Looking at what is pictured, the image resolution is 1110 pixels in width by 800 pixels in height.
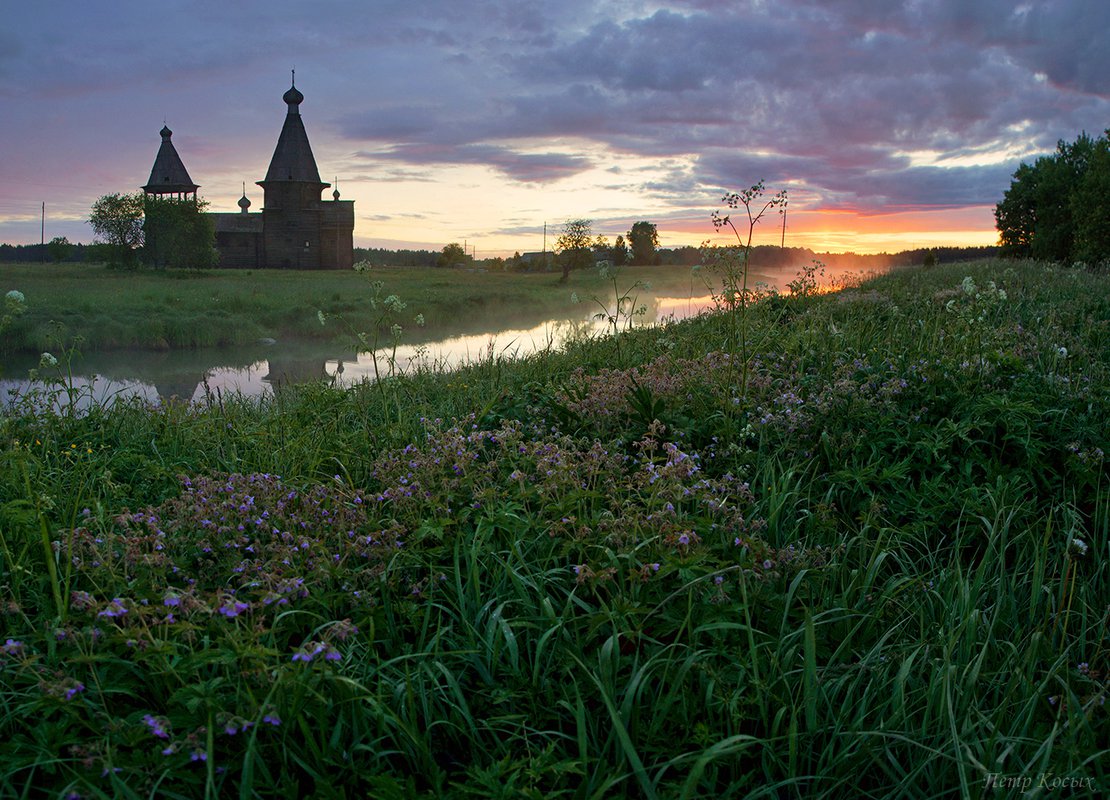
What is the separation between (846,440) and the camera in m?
3.76

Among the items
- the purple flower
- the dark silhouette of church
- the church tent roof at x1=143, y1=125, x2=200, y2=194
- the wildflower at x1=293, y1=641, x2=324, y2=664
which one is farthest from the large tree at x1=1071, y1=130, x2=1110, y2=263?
the church tent roof at x1=143, y1=125, x2=200, y2=194

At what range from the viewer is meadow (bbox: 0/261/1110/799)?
1.81 metres

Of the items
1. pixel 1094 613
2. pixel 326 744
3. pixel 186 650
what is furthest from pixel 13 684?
pixel 1094 613

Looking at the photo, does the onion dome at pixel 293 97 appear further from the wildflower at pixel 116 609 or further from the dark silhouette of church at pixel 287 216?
the wildflower at pixel 116 609

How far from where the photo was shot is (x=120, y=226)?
44469 millimetres

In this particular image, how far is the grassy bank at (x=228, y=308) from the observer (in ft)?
65.9

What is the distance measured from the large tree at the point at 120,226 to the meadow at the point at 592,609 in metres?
47.2

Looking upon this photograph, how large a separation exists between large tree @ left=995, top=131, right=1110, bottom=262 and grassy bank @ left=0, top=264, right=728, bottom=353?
51.7ft

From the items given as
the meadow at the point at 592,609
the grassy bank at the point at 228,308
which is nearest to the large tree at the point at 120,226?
the grassy bank at the point at 228,308

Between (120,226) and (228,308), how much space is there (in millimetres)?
26446

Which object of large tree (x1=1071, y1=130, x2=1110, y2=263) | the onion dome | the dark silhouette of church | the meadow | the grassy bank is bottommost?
the meadow

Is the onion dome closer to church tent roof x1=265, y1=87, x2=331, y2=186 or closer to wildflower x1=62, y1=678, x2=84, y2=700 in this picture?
church tent roof x1=265, y1=87, x2=331, y2=186

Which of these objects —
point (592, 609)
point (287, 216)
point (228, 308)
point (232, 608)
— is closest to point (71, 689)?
point (232, 608)

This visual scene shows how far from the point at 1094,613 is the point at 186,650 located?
333 cm
